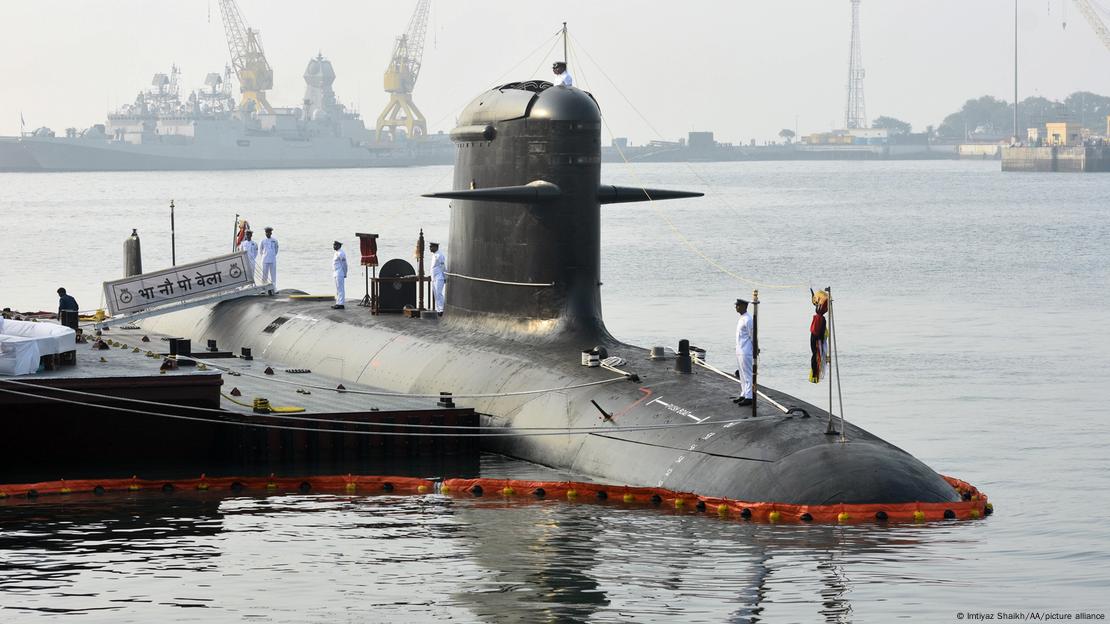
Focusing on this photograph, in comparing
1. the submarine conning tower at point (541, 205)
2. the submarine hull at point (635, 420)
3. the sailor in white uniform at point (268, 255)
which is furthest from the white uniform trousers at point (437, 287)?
the submarine conning tower at point (541, 205)

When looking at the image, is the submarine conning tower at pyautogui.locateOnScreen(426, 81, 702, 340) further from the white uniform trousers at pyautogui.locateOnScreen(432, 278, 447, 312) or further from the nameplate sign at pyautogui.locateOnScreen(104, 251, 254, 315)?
the nameplate sign at pyautogui.locateOnScreen(104, 251, 254, 315)

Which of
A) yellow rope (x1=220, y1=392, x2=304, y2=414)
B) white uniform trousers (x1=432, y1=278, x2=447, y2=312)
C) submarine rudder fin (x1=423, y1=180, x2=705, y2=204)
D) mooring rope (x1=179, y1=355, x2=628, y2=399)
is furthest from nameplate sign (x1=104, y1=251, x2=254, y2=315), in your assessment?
submarine rudder fin (x1=423, y1=180, x2=705, y2=204)

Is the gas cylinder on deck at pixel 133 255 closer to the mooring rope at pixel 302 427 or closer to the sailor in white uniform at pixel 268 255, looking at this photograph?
the sailor in white uniform at pixel 268 255

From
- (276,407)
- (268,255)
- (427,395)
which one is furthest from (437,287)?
(276,407)

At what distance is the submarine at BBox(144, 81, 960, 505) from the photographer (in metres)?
20.0

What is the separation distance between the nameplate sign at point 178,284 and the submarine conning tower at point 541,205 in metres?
10.4

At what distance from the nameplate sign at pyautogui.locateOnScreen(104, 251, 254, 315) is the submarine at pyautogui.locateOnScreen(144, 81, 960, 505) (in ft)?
19.0

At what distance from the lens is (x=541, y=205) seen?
25.2m

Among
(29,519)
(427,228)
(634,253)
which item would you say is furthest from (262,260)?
(427,228)

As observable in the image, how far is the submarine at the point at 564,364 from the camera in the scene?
1998 centimetres

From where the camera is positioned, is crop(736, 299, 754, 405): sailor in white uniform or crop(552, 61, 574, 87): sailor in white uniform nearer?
crop(736, 299, 754, 405): sailor in white uniform

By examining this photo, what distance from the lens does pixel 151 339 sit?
35.7 meters

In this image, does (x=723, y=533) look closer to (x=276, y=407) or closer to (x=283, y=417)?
(x=283, y=417)

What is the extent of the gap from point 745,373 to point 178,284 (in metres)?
17.3
